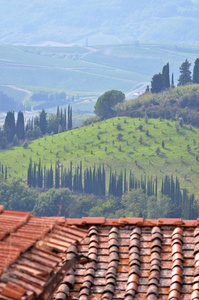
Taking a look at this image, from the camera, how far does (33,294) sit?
8.88 metres

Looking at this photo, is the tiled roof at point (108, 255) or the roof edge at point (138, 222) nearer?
the tiled roof at point (108, 255)

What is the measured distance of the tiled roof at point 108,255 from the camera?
31.6ft

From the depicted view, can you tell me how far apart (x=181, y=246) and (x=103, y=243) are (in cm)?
136

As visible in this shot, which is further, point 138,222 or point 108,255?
point 138,222

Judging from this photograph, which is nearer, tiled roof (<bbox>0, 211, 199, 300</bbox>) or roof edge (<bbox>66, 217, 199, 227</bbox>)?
tiled roof (<bbox>0, 211, 199, 300</bbox>)

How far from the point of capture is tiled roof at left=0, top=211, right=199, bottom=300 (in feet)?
31.6

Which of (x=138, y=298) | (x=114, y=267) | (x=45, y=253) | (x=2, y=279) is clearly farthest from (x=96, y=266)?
(x=2, y=279)

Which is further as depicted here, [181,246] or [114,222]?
[114,222]

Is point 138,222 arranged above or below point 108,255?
above

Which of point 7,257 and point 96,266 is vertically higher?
point 7,257

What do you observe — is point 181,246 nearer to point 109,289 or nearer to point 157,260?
point 157,260

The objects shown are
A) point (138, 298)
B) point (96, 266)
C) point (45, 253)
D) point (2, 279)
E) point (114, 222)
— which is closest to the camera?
point (2, 279)

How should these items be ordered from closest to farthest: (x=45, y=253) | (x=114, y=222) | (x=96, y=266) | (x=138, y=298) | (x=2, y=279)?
(x=2, y=279)
(x=45, y=253)
(x=138, y=298)
(x=96, y=266)
(x=114, y=222)

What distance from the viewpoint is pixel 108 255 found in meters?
13.5
